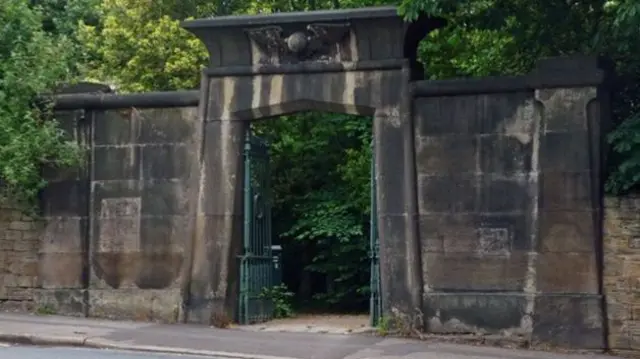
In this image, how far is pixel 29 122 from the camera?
49.8 feet

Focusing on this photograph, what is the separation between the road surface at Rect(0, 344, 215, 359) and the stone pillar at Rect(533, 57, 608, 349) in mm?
4476

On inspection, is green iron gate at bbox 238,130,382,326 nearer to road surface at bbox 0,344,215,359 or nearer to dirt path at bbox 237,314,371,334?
dirt path at bbox 237,314,371,334

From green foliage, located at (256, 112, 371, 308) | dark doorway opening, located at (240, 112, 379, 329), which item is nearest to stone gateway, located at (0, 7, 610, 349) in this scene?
dark doorway opening, located at (240, 112, 379, 329)

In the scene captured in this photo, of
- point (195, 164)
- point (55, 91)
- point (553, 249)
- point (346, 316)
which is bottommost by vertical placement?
point (346, 316)

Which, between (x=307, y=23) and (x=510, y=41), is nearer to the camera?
(x=307, y=23)

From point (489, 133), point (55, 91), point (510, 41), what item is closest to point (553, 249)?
point (489, 133)

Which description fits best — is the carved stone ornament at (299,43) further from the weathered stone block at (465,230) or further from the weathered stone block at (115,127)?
the weathered stone block at (465,230)

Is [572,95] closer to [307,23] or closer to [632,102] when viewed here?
[632,102]

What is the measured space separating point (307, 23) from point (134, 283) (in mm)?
4361

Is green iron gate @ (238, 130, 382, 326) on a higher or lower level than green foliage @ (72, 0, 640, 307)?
lower

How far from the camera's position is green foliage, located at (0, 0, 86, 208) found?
15.0 m

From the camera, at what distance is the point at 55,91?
15.6 metres

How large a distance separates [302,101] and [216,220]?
6.65 ft

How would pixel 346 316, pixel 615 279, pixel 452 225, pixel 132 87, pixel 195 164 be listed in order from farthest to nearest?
pixel 132 87 < pixel 346 316 < pixel 195 164 < pixel 452 225 < pixel 615 279
